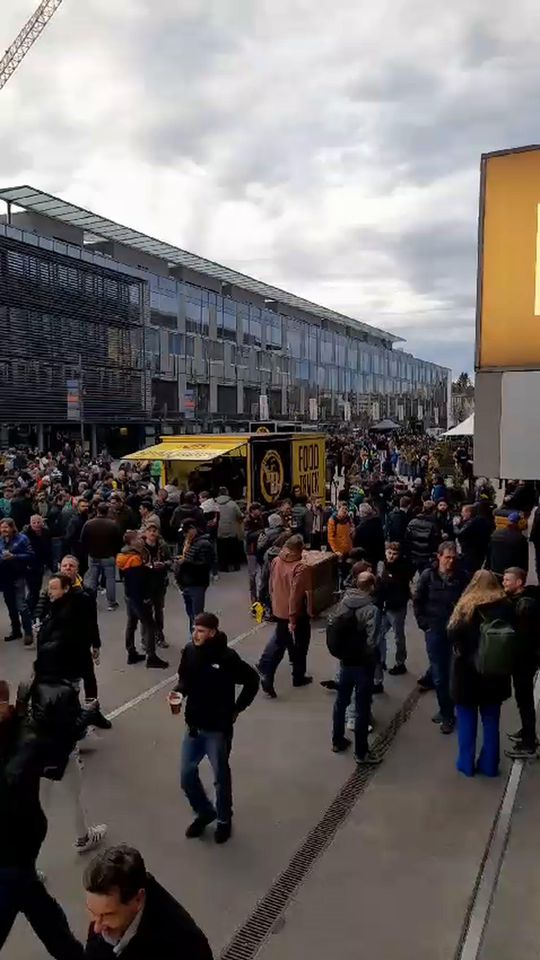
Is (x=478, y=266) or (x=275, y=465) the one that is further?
(x=275, y=465)

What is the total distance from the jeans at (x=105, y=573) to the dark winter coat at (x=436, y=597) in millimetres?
5353

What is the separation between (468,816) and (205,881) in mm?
1838

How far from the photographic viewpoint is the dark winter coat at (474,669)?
5355 millimetres

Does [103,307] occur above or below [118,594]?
above

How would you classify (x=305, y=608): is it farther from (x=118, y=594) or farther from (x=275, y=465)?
(x=275, y=465)

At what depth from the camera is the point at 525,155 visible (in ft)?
12.6

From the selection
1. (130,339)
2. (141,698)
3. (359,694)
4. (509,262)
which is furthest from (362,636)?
(130,339)

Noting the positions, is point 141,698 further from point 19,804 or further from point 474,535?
point 474,535

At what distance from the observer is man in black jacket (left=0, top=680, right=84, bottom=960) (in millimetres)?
3266

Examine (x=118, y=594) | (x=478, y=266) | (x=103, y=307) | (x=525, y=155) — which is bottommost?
(x=118, y=594)

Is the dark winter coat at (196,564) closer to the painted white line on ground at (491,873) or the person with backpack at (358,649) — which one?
the person with backpack at (358,649)

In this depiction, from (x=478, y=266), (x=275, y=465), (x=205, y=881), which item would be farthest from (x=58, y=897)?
(x=275, y=465)

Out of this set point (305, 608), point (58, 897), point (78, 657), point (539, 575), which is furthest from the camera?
point (539, 575)

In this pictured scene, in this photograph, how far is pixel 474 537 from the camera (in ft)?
33.5
